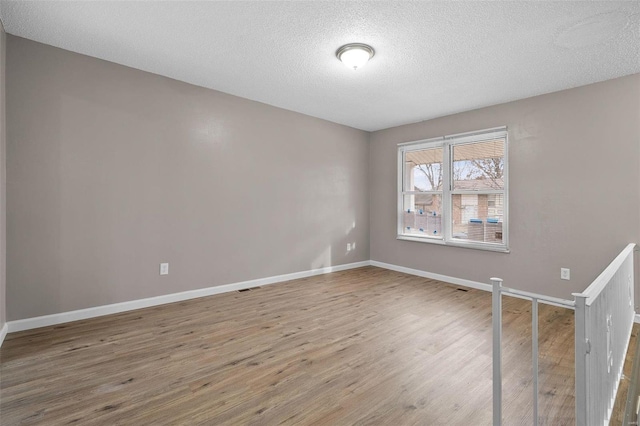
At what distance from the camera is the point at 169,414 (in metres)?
1.63

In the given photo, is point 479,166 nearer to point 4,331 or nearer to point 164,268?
point 164,268

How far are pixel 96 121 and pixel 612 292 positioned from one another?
14.4ft

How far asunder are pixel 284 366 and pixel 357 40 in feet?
8.87

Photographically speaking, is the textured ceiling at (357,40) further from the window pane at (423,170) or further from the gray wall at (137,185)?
the window pane at (423,170)

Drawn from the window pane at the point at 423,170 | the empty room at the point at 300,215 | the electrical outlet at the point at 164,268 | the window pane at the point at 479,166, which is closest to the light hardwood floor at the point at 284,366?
the empty room at the point at 300,215

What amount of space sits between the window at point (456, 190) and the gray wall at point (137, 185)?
174 centimetres

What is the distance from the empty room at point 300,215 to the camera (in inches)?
71.7

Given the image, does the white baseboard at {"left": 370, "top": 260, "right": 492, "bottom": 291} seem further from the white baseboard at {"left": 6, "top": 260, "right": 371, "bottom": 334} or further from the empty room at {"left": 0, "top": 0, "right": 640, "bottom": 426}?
the white baseboard at {"left": 6, "top": 260, "right": 371, "bottom": 334}

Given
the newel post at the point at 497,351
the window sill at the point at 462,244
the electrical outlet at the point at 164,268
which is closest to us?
the newel post at the point at 497,351

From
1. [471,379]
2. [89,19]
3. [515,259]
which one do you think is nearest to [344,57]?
[89,19]

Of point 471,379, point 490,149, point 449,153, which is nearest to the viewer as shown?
point 471,379

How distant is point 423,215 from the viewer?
5.04 metres

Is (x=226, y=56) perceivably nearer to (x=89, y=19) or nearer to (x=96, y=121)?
(x=89, y=19)

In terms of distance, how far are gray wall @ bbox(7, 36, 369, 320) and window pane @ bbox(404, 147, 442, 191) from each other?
1.73 m
